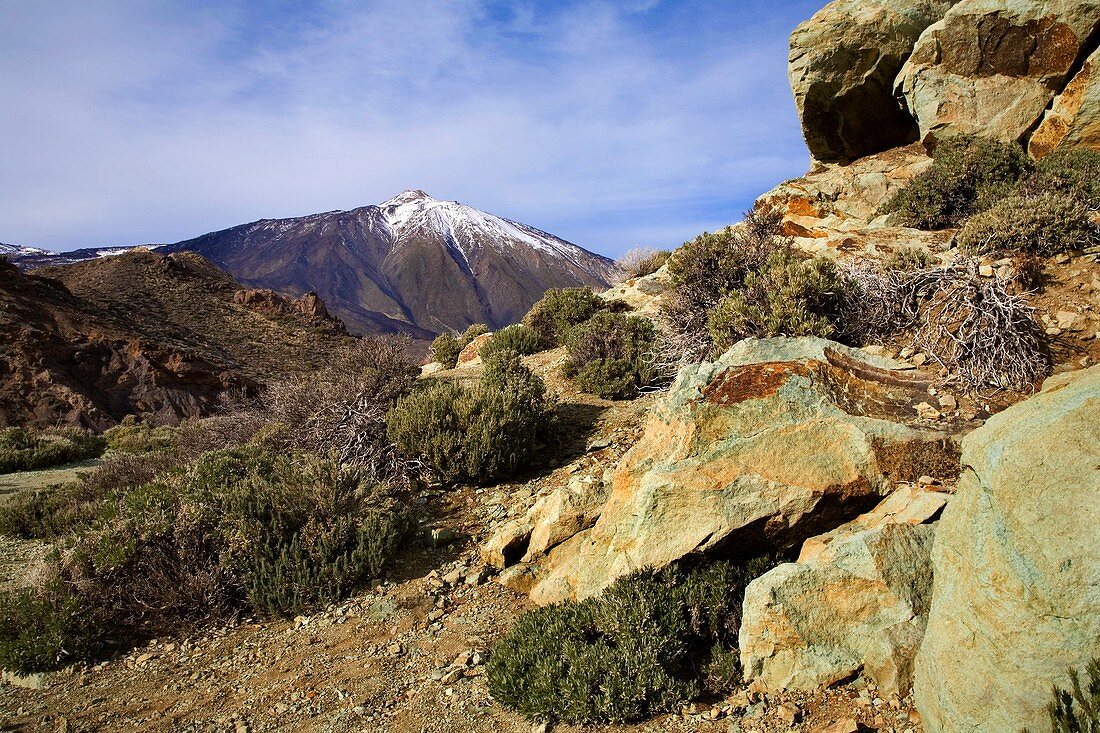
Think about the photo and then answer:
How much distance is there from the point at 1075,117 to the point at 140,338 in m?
29.0

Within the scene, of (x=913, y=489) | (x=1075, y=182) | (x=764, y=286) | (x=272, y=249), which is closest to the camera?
(x=913, y=489)

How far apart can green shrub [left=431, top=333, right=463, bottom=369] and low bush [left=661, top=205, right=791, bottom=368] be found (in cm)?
792

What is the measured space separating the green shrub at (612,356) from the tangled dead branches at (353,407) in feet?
7.94

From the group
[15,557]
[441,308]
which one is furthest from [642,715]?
[441,308]

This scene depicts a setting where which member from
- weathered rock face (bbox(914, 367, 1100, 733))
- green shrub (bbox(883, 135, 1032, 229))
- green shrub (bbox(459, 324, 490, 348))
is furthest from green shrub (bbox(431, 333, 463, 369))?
weathered rock face (bbox(914, 367, 1100, 733))

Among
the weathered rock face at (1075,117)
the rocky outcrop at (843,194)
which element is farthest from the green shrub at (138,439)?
the weathered rock face at (1075,117)

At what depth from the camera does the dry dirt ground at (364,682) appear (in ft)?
9.86

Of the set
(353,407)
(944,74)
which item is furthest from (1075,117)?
(353,407)

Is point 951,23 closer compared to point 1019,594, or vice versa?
point 1019,594

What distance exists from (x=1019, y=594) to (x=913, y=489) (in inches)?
47.5

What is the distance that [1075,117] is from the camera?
373 inches

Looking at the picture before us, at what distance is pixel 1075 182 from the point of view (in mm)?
8305

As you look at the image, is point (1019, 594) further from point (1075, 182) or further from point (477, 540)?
point (1075, 182)

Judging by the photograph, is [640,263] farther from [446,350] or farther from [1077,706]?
[1077,706]
